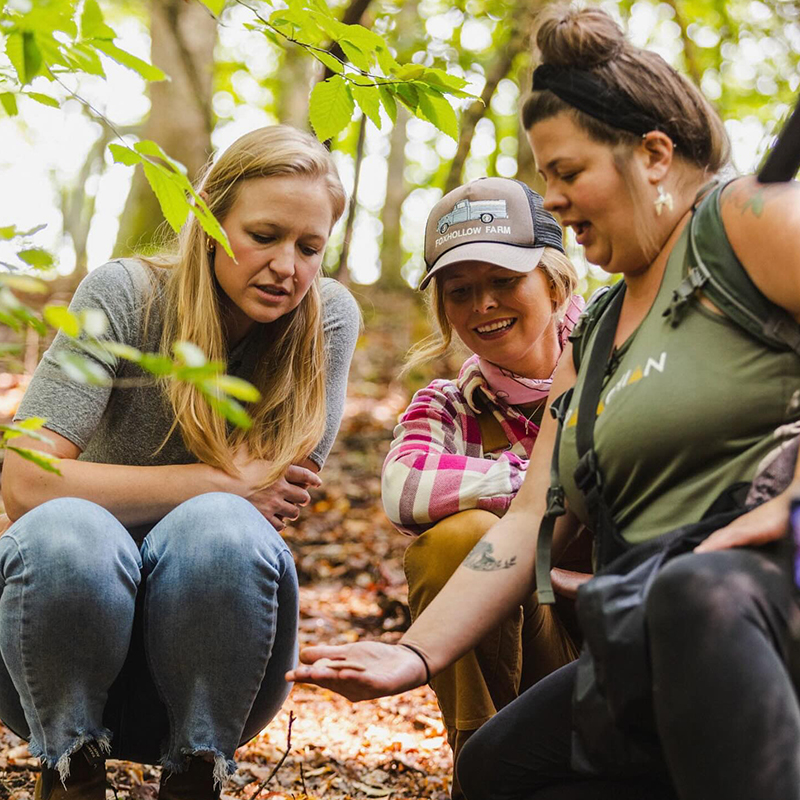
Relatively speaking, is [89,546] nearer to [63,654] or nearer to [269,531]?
[63,654]

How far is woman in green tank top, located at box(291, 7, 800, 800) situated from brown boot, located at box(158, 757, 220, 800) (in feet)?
1.92

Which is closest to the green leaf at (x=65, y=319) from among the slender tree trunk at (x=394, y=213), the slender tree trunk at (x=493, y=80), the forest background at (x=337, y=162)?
the forest background at (x=337, y=162)

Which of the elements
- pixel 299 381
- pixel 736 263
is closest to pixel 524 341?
pixel 299 381

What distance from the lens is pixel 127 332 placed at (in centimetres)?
249

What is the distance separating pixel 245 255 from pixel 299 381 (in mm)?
382

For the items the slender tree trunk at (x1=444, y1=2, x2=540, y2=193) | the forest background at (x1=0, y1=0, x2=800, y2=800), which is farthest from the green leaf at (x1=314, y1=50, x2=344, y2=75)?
the slender tree trunk at (x1=444, y1=2, x2=540, y2=193)

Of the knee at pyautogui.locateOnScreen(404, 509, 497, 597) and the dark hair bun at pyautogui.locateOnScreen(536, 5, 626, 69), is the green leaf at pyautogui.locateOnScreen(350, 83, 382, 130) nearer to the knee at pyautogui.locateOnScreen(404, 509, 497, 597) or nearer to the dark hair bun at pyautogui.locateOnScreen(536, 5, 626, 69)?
the dark hair bun at pyautogui.locateOnScreen(536, 5, 626, 69)

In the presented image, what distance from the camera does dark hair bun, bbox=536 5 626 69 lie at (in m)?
1.86

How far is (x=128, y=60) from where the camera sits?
155 centimetres

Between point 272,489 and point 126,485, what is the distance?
38 cm

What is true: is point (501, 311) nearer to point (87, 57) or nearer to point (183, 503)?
point (183, 503)

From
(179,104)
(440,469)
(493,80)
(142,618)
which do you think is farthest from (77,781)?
(179,104)

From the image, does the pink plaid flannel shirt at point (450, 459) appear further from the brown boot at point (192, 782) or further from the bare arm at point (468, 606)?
the brown boot at point (192, 782)

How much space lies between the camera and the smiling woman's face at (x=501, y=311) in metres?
2.64
